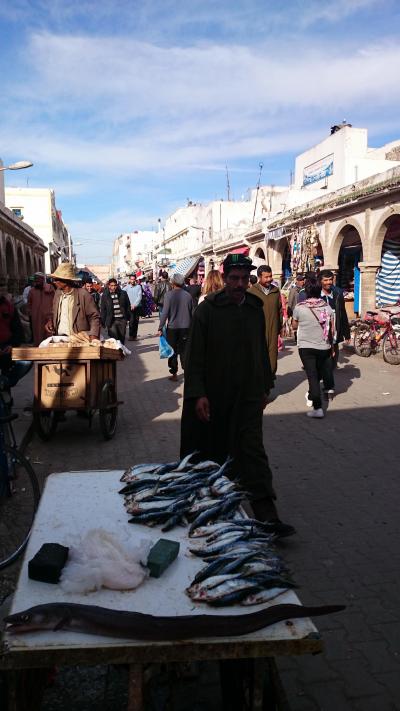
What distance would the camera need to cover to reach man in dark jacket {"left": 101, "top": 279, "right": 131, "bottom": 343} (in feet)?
43.5

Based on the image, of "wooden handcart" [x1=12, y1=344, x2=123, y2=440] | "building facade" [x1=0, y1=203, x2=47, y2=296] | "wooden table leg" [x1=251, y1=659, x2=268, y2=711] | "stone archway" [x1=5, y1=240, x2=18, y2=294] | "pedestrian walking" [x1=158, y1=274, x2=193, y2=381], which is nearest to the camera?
"wooden table leg" [x1=251, y1=659, x2=268, y2=711]

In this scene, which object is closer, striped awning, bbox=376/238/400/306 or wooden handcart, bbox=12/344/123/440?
wooden handcart, bbox=12/344/123/440

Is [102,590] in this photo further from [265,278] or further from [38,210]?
[38,210]

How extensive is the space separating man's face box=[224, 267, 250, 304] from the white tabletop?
4.71 ft

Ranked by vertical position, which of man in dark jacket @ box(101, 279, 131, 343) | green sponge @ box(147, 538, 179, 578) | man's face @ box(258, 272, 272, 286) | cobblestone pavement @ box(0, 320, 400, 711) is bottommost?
cobblestone pavement @ box(0, 320, 400, 711)

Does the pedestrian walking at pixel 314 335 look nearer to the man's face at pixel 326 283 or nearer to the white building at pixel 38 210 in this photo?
the man's face at pixel 326 283

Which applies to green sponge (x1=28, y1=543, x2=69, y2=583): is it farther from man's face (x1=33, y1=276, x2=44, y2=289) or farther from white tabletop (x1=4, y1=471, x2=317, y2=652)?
man's face (x1=33, y1=276, x2=44, y2=289)

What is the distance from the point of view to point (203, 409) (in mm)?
3723

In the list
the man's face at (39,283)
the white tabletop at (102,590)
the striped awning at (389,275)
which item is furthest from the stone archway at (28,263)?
the white tabletop at (102,590)

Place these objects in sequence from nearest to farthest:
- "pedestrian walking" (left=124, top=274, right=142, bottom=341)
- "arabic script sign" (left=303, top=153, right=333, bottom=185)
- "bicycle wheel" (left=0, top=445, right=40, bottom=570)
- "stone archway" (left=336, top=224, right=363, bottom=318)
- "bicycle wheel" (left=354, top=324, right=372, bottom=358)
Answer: "bicycle wheel" (left=0, top=445, right=40, bottom=570) < "bicycle wheel" (left=354, top=324, right=372, bottom=358) < "pedestrian walking" (left=124, top=274, right=142, bottom=341) < "stone archway" (left=336, top=224, right=363, bottom=318) < "arabic script sign" (left=303, top=153, right=333, bottom=185)

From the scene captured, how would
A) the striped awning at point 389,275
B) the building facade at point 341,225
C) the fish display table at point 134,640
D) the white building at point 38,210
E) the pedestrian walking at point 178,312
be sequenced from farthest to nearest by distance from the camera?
the white building at point 38,210 → the striped awning at point 389,275 → the building facade at point 341,225 → the pedestrian walking at point 178,312 → the fish display table at point 134,640

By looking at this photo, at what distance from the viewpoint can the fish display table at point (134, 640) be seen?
1.72 m

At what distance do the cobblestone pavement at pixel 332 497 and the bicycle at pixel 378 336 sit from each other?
6.06 ft

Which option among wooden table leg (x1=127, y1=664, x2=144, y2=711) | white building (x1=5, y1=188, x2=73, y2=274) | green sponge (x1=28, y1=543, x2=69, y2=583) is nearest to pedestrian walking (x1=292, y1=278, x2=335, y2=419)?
green sponge (x1=28, y1=543, x2=69, y2=583)
